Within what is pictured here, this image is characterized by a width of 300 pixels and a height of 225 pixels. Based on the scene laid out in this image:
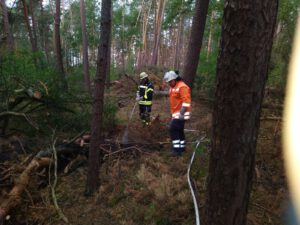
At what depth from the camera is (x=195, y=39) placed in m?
10.4

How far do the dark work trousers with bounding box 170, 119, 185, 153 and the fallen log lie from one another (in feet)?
9.33

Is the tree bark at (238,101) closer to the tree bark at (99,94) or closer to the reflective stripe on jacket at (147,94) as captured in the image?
the tree bark at (99,94)

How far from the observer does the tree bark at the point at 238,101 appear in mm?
2244

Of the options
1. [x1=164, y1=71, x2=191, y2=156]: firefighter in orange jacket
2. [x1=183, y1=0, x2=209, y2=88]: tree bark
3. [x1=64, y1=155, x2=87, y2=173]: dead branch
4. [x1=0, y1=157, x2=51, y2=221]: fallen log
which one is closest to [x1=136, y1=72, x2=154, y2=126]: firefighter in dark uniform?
[x1=183, y1=0, x2=209, y2=88]: tree bark

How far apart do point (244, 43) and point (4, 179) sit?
5.38m

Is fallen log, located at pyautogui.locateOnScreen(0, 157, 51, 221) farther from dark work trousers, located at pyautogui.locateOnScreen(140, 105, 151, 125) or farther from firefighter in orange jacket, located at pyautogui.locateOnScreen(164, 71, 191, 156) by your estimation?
dark work trousers, located at pyautogui.locateOnScreen(140, 105, 151, 125)

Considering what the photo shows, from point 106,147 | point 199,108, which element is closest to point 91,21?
point 199,108

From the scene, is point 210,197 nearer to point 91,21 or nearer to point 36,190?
point 36,190

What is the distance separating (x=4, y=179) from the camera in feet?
19.0

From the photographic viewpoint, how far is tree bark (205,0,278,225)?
88.4 inches

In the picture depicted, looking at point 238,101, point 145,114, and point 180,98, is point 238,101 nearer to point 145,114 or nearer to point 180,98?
point 180,98

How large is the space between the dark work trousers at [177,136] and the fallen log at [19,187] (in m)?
2.84

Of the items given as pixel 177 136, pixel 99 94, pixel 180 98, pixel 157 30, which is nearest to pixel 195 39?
pixel 180 98

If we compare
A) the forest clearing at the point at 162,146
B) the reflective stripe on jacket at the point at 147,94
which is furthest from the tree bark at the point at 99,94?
the reflective stripe on jacket at the point at 147,94
